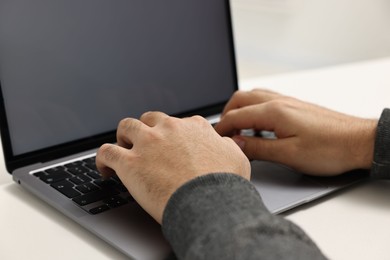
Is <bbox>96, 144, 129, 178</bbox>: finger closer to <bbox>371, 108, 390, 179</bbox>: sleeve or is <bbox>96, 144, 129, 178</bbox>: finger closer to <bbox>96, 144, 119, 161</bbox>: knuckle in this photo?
<bbox>96, 144, 119, 161</bbox>: knuckle

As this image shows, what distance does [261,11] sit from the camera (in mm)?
1919

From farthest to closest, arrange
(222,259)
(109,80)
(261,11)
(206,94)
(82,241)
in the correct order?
(261,11) < (206,94) < (109,80) < (82,241) < (222,259)

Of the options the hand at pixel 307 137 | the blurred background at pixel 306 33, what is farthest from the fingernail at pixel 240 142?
the blurred background at pixel 306 33

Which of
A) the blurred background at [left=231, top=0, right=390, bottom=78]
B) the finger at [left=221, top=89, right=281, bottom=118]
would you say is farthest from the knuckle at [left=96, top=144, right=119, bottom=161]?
the blurred background at [left=231, top=0, right=390, bottom=78]

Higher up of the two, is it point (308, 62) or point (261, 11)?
point (261, 11)

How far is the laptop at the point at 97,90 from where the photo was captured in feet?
2.43

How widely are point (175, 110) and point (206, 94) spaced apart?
7cm

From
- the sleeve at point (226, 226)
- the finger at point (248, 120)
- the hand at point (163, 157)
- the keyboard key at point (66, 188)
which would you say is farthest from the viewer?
the finger at point (248, 120)

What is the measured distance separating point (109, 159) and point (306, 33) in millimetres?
1428

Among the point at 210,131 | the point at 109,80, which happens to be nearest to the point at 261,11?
the point at 109,80

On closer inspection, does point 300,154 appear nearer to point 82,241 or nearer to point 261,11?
point 82,241

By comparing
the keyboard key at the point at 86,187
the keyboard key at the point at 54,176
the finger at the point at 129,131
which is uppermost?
the finger at the point at 129,131

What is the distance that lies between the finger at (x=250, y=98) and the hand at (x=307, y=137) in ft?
0.20

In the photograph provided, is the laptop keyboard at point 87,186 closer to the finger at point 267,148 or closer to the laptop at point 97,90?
the laptop at point 97,90
